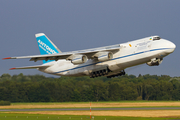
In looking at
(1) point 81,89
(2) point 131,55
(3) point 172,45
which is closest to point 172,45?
(3) point 172,45

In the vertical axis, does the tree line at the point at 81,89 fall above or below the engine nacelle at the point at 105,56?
below

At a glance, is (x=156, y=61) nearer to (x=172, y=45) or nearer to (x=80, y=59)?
(x=172, y=45)

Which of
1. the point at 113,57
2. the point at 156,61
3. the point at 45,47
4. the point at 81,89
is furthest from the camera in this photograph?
the point at 81,89

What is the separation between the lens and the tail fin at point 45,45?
96.7 feet

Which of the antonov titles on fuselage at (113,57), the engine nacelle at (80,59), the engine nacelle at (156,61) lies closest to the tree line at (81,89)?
the antonov titles on fuselage at (113,57)

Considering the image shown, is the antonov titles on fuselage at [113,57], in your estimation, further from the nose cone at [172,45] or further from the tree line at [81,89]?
the tree line at [81,89]

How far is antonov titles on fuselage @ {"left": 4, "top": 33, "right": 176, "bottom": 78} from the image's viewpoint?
22031mm

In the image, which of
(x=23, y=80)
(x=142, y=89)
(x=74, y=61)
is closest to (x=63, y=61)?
(x=74, y=61)

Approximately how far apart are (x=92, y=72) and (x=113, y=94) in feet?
82.3

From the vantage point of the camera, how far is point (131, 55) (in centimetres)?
2283

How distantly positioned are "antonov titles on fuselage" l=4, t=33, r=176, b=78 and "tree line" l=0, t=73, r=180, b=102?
15206mm

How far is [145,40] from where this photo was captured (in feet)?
74.3

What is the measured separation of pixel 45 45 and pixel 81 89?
57.4ft

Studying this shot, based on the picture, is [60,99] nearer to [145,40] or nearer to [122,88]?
[122,88]
